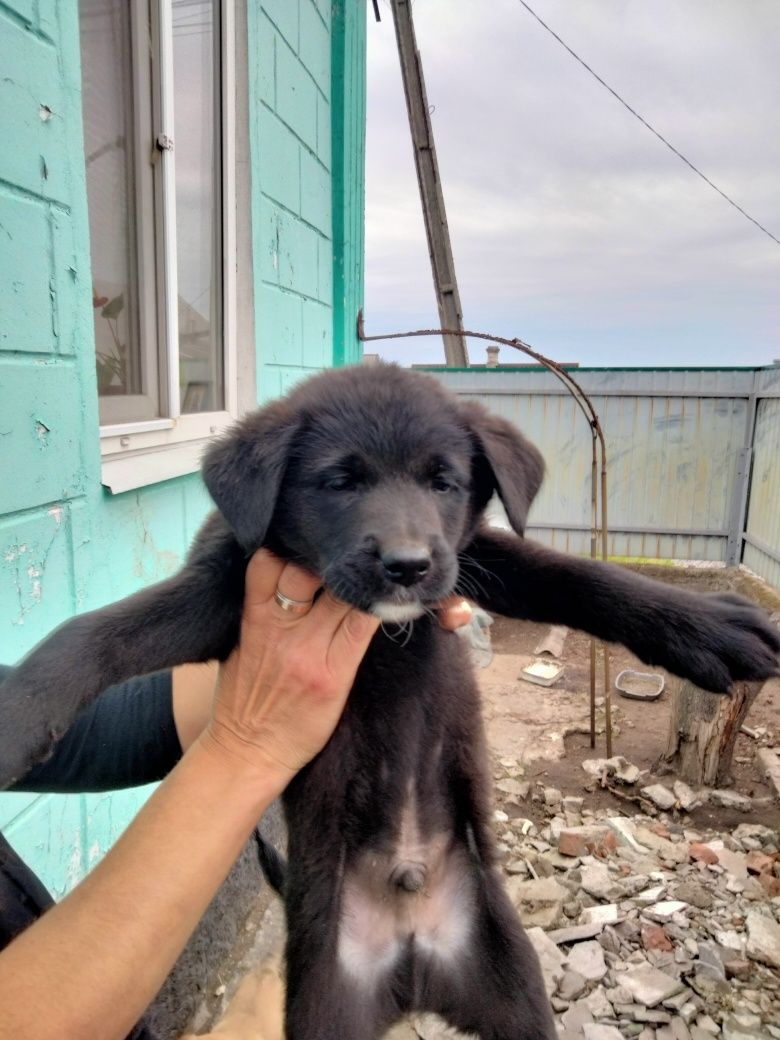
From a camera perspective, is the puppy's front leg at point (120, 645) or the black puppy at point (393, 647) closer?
the puppy's front leg at point (120, 645)

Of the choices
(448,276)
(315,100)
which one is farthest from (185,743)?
(448,276)

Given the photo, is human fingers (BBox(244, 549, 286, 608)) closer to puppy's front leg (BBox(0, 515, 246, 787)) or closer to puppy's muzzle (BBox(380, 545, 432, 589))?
puppy's front leg (BBox(0, 515, 246, 787))

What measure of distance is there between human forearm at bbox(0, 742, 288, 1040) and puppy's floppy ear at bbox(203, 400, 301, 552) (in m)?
Answer: 0.40

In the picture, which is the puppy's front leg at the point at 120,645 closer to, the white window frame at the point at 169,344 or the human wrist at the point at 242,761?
the human wrist at the point at 242,761

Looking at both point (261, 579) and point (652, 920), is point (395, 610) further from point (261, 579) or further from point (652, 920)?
point (652, 920)

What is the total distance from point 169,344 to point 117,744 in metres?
1.35

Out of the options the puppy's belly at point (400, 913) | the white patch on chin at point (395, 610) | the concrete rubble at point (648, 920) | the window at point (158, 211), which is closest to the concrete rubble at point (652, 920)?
the concrete rubble at point (648, 920)

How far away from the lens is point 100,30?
215 cm

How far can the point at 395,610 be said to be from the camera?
1462 millimetres

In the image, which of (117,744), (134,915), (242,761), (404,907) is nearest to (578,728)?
(404,907)

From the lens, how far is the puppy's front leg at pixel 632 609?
161 cm

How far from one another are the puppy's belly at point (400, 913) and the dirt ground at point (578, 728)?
7.45 feet

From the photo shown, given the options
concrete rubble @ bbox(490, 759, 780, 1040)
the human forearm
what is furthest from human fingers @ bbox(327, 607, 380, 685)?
concrete rubble @ bbox(490, 759, 780, 1040)

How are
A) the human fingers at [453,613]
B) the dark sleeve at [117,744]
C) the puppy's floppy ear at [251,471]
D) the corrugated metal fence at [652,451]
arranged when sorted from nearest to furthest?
the puppy's floppy ear at [251,471], the dark sleeve at [117,744], the human fingers at [453,613], the corrugated metal fence at [652,451]
